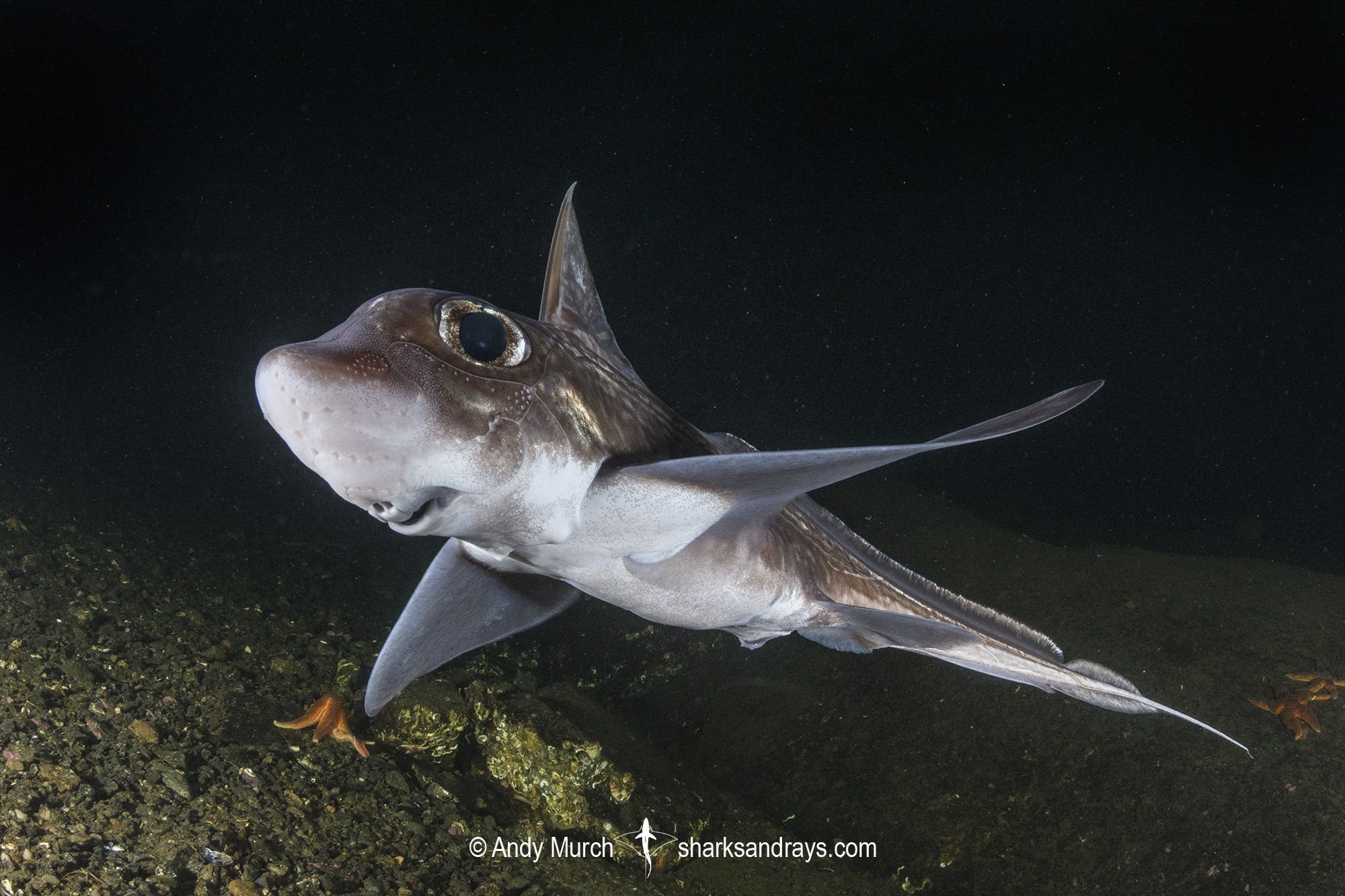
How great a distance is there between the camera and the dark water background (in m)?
16.4

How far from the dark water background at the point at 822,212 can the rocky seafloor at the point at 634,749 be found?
8.36 metres

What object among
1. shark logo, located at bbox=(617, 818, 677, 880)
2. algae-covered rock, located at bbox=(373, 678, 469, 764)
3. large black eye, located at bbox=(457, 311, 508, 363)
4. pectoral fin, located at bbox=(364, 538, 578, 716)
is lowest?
shark logo, located at bbox=(617, 818, 677, 880)

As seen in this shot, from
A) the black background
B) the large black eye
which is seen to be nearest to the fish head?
the large black eye

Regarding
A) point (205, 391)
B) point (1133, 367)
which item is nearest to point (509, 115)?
point (205, 391)

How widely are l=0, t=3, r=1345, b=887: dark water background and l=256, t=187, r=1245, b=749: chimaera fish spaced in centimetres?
1224

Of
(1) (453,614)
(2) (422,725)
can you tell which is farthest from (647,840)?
(1) (453,614)

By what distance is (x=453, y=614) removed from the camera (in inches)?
83.0

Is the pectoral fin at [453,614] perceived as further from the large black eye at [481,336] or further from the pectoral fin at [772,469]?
the large black eye at [481,336]

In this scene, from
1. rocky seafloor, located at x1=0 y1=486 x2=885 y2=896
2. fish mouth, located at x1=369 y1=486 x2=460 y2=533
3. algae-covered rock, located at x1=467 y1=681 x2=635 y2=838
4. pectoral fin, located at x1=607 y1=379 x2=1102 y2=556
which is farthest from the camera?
algae-covered rock, located at x1=467 y1=681 x2=635 y2=838

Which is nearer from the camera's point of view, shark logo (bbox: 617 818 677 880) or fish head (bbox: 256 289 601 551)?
fish head (bbox: 256 289 601 551)

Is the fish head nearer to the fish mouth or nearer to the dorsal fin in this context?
the fish mouth

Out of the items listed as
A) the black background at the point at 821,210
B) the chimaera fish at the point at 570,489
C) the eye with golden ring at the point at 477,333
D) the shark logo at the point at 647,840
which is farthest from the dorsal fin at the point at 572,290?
the black background at the point at 821,210

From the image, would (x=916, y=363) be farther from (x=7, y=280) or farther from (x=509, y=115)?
(x=7, y=280)

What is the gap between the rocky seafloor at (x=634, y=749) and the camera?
2623 millimetres
